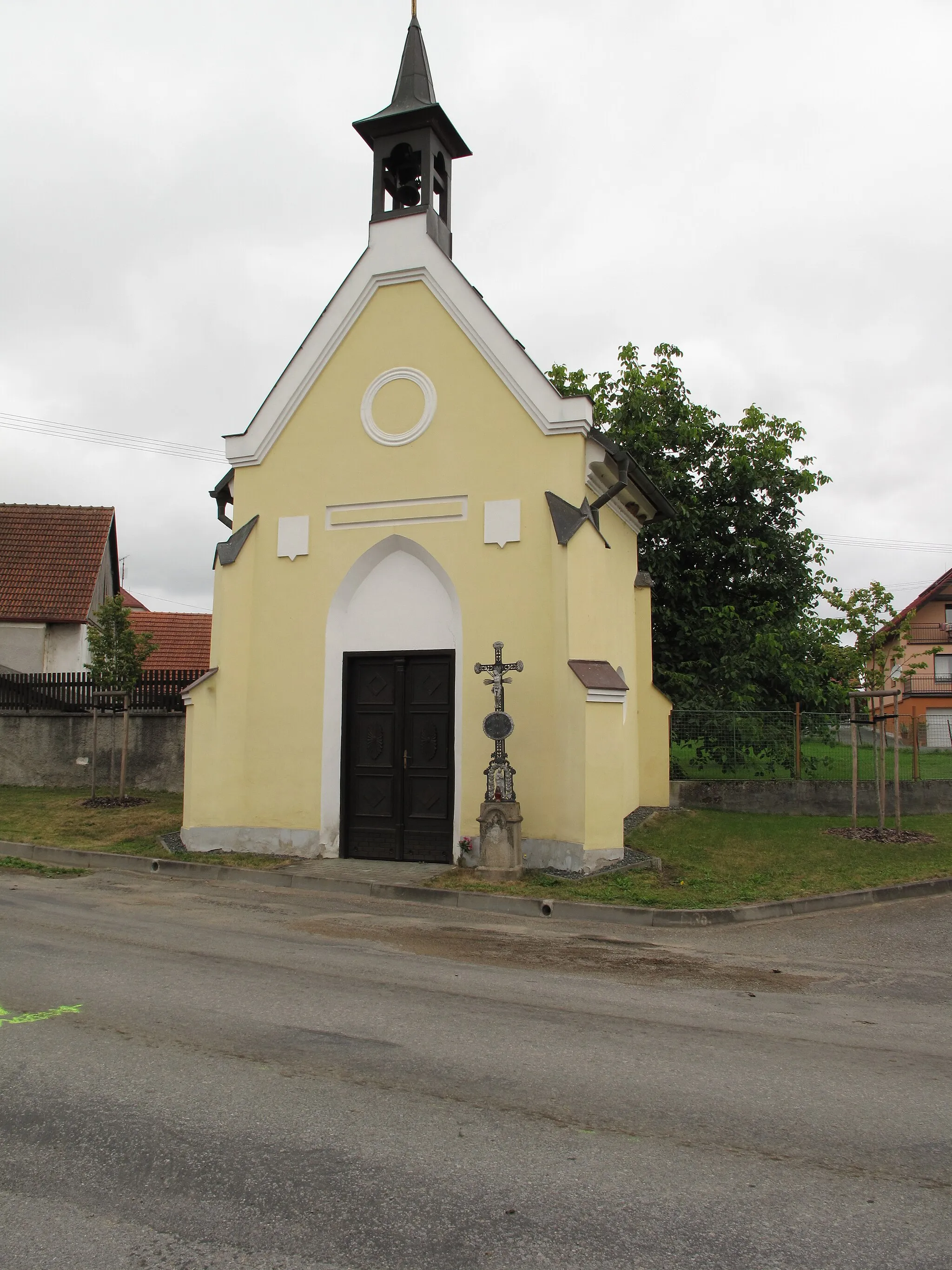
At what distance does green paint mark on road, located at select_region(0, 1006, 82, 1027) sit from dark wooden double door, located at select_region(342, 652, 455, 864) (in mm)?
6788

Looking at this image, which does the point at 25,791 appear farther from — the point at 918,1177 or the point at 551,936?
the point at 918,1177

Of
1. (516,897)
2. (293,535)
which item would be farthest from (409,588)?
(516,897)

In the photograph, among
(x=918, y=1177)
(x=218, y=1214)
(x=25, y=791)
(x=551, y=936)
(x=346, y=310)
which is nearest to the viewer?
(x=218, y=1214)

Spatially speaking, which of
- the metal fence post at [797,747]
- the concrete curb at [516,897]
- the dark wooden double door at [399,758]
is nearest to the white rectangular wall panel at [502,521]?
the dark wooden double door at [399,758]

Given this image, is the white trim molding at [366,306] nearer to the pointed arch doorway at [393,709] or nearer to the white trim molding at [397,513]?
the white trim molding at [397,513]

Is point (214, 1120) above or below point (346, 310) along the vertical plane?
below

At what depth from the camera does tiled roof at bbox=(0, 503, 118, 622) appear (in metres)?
28.0

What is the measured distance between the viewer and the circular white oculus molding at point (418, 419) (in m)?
12.8

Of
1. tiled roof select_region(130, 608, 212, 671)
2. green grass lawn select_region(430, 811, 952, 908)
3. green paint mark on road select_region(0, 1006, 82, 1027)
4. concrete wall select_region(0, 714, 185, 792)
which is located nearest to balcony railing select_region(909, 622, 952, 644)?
tiled roof select_region(130, 608, 212, 671)

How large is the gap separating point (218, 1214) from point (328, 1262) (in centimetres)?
53

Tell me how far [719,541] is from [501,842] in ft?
46.0

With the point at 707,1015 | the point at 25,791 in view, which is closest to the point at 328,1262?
the point at 707,1015

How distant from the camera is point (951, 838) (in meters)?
13.9

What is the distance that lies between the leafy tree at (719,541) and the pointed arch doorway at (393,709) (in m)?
10.0
